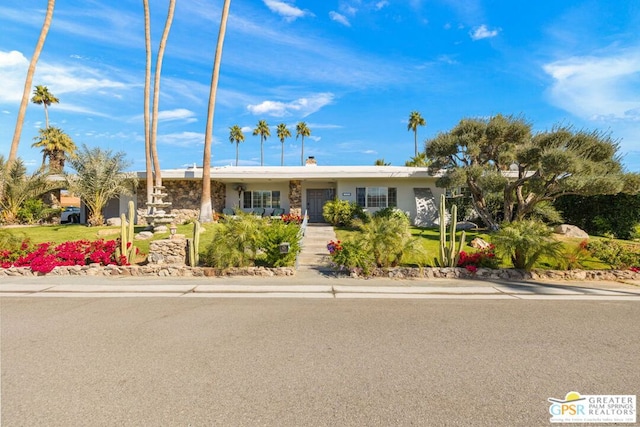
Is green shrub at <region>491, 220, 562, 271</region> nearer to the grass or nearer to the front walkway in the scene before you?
the front walkway

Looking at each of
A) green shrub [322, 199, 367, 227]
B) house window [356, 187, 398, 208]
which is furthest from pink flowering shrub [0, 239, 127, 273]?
house window [356, 187, 398, 208]

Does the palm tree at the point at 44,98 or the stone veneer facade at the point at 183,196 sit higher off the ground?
the palm tree at the point at 44,98

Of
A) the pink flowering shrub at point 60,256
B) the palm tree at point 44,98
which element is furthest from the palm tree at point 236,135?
the pink flowering shrub at point 60,256

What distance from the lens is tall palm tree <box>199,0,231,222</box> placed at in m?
17.5

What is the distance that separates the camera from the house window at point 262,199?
21516mm

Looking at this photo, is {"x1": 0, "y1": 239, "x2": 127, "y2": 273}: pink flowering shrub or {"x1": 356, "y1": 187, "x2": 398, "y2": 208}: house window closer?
{"x1": 0, "y1": 239, "x2": 127, "y2": 273}: pink flowering shrub

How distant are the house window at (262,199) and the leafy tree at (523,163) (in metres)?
10.2

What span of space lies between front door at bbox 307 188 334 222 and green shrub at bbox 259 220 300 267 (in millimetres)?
11376

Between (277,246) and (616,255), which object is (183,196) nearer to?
(277,246)

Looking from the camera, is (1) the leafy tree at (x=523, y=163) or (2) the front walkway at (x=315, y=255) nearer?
(2) the front walkway at (x=315, y=255)

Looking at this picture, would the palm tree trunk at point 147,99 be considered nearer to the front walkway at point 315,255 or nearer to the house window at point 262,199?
the house window at point 262,199

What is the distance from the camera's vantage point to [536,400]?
2951 mm

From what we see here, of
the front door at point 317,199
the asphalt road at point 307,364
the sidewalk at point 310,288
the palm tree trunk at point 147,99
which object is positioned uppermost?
the palm tree trunk at point 147,99

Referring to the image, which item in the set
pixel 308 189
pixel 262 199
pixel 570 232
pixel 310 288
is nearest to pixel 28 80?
pixel 262 199
